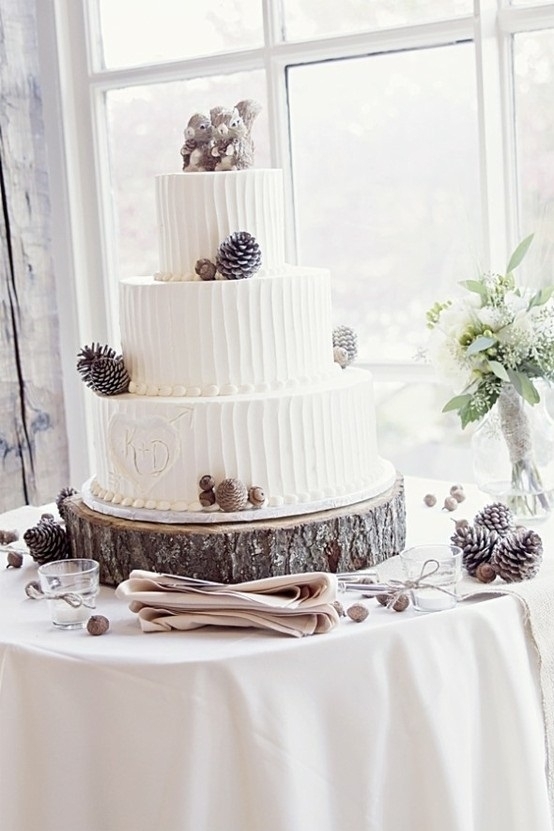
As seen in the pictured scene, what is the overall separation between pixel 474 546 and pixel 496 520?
8 centimetres

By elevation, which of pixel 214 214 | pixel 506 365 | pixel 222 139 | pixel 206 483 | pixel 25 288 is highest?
pixel 222 139

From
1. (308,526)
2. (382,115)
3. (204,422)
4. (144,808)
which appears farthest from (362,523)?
(382,115)

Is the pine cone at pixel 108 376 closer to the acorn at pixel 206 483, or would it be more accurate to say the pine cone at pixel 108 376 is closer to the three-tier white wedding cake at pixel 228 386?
the three-tier white wedding cake at pixel 228 386

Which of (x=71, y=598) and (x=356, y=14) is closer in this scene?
(x=71, y=598)

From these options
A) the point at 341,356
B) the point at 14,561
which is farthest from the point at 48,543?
the point at 341,356

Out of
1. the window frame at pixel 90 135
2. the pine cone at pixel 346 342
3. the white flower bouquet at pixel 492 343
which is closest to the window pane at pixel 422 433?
the window frame at pixel 90 135

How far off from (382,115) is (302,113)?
8.1 inches

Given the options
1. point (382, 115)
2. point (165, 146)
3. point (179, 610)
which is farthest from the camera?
point (165, 146)

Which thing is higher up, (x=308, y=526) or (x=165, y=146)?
(x=165, y=146)

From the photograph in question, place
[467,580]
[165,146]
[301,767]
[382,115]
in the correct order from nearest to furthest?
[301,767] < [467,580] < [382,115] < [165,146]

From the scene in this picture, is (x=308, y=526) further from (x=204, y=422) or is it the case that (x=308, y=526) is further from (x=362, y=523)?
(x=204, y=422)

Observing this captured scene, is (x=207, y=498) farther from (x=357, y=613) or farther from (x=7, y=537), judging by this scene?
(x=7, y=537)

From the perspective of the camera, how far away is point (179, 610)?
142cm

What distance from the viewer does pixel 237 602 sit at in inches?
54.9
